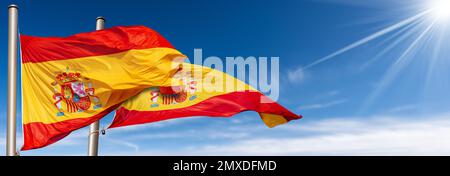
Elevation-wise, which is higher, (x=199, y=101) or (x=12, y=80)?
(x=12, y=80)

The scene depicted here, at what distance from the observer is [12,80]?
30.7 ft

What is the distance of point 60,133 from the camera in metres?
9.66

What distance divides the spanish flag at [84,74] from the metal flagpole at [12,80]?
327mm

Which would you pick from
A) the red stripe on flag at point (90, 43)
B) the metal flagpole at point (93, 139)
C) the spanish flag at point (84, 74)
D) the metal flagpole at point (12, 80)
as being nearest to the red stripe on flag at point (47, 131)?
the spanish flag at point (84, 74)

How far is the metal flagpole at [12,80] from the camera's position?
9125 mm

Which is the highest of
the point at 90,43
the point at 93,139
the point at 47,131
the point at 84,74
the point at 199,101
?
the point at 90,43

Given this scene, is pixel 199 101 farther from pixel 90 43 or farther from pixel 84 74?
pixel 90 43

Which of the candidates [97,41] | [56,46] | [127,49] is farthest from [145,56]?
[56,46]

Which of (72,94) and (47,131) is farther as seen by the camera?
(72,94)

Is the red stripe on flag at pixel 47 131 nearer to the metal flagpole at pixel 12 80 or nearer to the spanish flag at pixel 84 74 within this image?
the spanish flag at pixel 84 74

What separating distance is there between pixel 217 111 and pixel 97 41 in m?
3.46

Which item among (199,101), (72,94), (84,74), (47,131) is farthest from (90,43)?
(199,101)

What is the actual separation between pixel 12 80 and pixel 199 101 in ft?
13.6

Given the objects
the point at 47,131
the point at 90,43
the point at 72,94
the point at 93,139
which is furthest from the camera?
the point at 93,139
